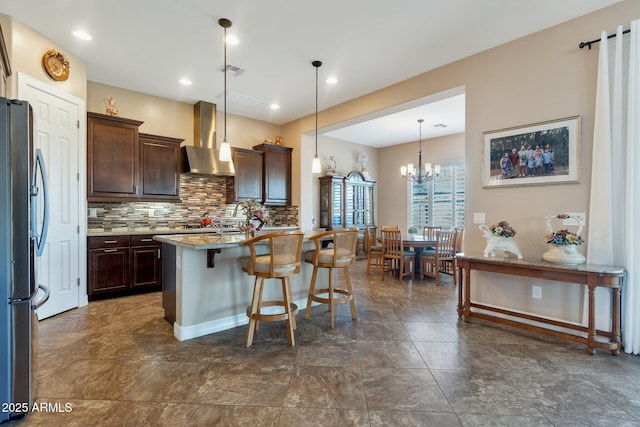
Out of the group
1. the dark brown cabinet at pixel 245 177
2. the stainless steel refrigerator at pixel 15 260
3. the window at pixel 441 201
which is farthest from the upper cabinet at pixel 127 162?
the window at pixel 441 201

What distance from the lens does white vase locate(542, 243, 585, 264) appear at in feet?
8.80

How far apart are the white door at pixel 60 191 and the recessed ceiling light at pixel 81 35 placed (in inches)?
24.3

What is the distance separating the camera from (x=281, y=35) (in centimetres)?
321

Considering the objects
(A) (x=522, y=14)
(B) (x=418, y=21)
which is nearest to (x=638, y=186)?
(A) (x=522, y=14)

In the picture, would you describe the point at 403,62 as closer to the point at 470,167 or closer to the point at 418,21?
the point at 418,21

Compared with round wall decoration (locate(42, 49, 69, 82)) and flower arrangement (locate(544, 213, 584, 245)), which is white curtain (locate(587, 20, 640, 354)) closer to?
flower arrangement (locate(544, 213, 584, 245))

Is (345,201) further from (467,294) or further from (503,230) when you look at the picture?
(503,230)

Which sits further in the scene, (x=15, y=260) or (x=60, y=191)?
(x=60, y=191)

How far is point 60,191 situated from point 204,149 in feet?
6.85

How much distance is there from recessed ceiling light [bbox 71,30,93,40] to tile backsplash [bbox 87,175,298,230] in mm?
2164

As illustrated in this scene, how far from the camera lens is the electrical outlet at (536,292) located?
10.0ft

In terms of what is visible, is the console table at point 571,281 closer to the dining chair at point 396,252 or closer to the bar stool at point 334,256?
the bar stool at point 334,256

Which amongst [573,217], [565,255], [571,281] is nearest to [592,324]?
[571,281]

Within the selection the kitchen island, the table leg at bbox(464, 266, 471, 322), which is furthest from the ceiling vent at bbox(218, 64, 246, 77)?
the table leg at bbox(464, 266, 471, 322)
